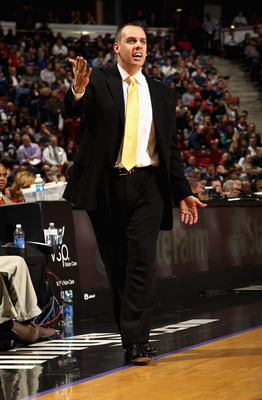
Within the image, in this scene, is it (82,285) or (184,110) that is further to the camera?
(184,110)

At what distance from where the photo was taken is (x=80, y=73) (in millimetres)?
3850

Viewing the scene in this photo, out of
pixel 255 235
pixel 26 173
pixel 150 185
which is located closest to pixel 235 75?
pixel 255 235

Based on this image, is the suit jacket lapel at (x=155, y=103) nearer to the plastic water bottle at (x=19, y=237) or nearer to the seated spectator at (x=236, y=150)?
the plastic water bottle at (x=19, y=237)

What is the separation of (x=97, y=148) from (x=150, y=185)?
40 centimetres

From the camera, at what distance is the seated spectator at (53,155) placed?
14.9m

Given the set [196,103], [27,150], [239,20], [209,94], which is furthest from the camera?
[239,20]

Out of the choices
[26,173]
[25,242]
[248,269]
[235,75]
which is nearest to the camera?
[25,242]

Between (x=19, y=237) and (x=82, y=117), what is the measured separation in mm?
9665

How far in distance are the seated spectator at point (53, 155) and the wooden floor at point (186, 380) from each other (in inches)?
425

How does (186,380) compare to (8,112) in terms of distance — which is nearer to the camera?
(186,380)

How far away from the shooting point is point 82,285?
691 cm

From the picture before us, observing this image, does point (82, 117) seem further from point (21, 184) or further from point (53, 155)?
point (21, 184)

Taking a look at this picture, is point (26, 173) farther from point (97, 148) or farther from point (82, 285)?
point (97, 148)

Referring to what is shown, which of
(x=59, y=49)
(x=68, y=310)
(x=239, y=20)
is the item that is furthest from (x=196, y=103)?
(x=68, y=310)
